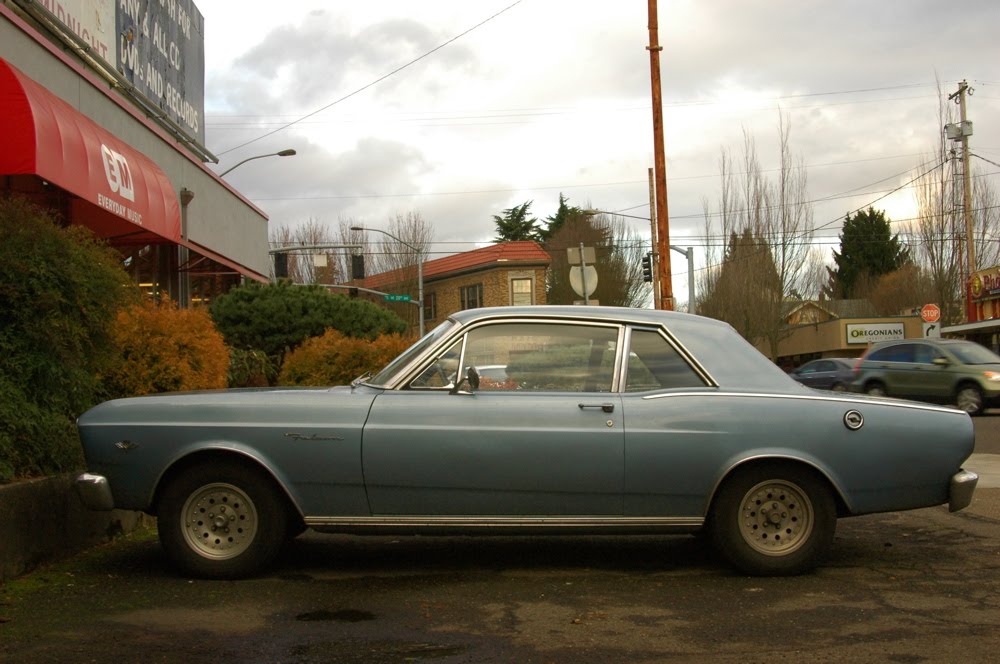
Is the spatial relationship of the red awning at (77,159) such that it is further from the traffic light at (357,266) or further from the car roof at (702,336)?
the traffic light at (357,266)

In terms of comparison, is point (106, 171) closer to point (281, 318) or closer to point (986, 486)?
point (281, 318)

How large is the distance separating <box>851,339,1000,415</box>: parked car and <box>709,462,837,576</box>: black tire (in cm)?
1547

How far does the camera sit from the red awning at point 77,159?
36.4ft

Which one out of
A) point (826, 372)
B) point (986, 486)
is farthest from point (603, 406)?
point (826, 372)

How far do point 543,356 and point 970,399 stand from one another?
16330 millimetres

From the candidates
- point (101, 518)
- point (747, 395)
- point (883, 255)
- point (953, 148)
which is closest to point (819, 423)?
point (747, 395)

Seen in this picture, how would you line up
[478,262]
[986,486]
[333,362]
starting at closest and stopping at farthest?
[986,486] → [333,362] → [478,262]

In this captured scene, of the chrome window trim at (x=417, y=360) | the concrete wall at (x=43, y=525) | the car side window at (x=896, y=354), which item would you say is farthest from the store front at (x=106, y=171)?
the car side window at (x=896, y=354)

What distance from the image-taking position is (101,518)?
656 centimetres

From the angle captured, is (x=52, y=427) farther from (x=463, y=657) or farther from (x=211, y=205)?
(x=211, y=205)

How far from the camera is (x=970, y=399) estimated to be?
63.7ft

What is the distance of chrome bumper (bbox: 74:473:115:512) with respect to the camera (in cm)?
541

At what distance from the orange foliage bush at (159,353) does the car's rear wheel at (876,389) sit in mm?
15464

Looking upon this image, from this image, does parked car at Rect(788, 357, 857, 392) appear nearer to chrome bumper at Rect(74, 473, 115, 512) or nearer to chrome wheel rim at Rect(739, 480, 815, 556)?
chrome wheel rim at Rect(739, 480, 815, 556)
